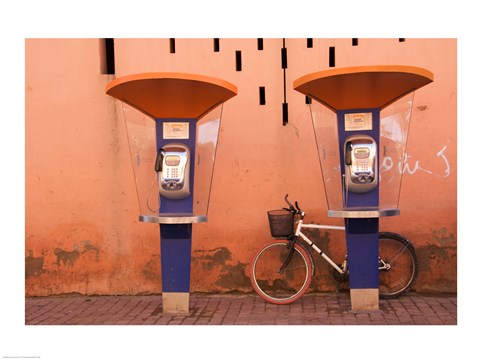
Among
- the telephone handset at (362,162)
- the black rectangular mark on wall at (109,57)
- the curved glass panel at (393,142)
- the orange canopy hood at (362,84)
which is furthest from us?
→ the black rectangular mark on wall at (109,57)

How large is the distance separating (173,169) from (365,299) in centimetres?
225

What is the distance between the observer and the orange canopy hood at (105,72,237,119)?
4.96 metres

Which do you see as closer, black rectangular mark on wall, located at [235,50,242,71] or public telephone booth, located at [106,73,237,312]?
public telephone booth, located at [106,73,237,312]

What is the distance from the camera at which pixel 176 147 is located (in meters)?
5.37

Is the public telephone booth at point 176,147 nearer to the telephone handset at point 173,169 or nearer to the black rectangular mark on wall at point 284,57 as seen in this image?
the telephone handset at point 173,169

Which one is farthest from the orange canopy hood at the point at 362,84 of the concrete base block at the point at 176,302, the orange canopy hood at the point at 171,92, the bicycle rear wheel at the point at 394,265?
the concrete base block at the point at 176,302

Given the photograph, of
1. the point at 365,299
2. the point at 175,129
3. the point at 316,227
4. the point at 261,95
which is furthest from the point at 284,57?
the point at 365,299

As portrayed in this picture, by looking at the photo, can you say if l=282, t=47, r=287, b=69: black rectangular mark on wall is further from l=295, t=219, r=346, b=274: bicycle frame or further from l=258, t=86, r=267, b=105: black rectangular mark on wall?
l=295, t=219, r=346, b=274: bicycle frame

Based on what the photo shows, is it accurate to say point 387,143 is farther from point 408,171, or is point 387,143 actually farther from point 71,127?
point 71,127

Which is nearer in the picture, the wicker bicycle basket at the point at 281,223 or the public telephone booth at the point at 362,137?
the public telephone booth at the point at 362,137

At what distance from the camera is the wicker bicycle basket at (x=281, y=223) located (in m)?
5.87

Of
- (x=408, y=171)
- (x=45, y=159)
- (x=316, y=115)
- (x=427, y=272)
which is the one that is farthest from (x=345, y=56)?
(x=45, y=159)

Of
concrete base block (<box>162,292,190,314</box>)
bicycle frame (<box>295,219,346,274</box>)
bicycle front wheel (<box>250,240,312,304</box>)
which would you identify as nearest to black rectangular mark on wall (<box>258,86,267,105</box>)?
bicycle frame (<box>295,219,346,274</box>)

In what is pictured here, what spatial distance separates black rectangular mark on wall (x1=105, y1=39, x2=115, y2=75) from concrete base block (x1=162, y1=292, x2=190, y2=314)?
266 centimetres
